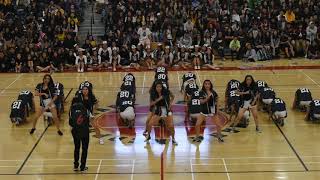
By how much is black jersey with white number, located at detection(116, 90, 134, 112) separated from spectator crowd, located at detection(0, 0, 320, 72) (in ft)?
35.1

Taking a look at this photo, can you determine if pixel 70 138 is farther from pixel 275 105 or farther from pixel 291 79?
pixel 291 79

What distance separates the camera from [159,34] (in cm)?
3372

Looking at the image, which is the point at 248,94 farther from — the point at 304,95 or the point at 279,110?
the point at 304,95

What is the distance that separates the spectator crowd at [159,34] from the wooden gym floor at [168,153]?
9.13 metres

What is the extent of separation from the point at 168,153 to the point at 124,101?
11.3 feet

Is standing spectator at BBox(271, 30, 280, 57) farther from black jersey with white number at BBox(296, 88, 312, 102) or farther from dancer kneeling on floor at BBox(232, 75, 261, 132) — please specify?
dancer kneeling on floor at BBox(232, 75, 261, 132)

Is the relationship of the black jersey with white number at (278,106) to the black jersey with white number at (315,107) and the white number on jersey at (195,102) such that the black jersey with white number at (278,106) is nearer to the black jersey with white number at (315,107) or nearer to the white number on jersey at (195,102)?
the black jersey with white number at (315,107)

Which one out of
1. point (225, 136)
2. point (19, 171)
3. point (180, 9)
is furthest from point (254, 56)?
point (19, 171)

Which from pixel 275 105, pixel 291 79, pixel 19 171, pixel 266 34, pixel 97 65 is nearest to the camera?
pixel 19 171

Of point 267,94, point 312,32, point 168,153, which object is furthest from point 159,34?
point 168,153

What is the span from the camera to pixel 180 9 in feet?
115

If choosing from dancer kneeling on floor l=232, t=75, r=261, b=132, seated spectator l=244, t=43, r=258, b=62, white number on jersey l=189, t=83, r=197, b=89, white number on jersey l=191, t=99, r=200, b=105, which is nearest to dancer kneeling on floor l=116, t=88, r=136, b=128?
white number on jersey l=191, t=99, r=200, b=105

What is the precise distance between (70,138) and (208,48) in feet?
48.8

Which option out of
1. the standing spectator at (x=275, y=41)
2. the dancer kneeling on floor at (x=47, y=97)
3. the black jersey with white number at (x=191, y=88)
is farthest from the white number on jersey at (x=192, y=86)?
the standing spectator at (x=275, y=41)
